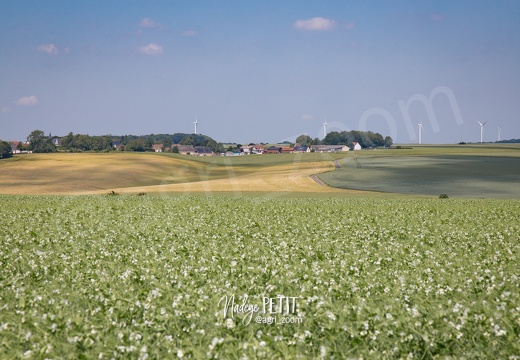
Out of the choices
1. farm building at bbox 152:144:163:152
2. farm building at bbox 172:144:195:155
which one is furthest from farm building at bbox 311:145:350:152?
farm building at bbox 152:144:163:152

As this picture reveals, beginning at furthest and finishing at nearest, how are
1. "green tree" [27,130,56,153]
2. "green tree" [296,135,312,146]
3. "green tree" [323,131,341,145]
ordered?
1. "green tree" [296,135,312,146]
2. "green tree" [323,131,341,145]
3. "green tree" [27,130,56,153]

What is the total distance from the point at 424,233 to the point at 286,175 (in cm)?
5893

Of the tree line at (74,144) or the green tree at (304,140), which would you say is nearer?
the tree line at (74,144)

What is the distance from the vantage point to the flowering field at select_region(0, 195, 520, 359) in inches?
333

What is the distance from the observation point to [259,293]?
1157 cm

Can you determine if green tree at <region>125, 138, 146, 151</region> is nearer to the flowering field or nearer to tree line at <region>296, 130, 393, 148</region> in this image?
tree line at <region>296, 130, 393, 148</region>

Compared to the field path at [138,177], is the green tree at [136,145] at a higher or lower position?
higher

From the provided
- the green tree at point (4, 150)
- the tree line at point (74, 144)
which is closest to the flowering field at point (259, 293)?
the green tree at point (4, 150)

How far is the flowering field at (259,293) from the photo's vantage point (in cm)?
845

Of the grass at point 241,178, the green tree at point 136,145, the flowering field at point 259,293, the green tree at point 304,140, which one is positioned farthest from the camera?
the green tree at point 304,140

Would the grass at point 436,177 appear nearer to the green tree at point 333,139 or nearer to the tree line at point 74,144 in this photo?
the green tree at point 333,139

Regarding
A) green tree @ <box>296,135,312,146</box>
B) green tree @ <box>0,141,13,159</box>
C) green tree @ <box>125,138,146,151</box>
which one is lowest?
green tree @ <box>0,141,13,159</box>

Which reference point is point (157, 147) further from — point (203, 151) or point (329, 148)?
point (329, 148)

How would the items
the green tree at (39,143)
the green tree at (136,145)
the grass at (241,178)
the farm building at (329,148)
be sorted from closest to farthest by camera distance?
the grass at (241,178) → the green tree at (39,143) → the green tree at (136,145) → the farm building at (329,148)
